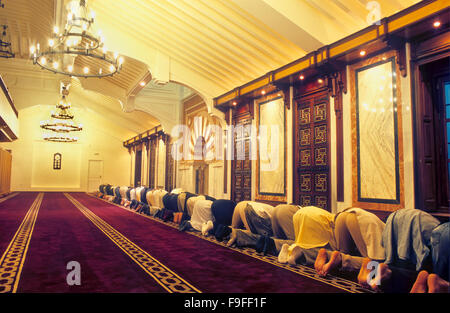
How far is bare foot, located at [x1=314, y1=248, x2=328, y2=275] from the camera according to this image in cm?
339

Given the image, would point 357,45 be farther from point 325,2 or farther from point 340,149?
point 340,149

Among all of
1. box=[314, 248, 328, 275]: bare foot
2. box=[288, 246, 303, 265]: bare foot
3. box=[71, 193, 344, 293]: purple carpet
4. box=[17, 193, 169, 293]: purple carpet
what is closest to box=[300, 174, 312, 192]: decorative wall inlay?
box=[71, 193, 344, 293]: purple carpet

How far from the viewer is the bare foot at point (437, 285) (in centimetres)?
243

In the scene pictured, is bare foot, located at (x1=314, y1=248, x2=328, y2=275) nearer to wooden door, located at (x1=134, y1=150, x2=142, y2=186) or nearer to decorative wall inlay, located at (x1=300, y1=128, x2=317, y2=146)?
decorative wall inlay, located at (x1=300, y1=128, x2=317, y2=146)

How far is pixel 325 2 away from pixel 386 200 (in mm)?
2949

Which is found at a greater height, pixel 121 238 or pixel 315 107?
pixel 315 107

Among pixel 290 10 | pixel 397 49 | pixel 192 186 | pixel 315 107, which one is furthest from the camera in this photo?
pixel 192 186

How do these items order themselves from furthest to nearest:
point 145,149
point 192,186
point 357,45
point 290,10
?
point 145,149 → point 192,186 → point 290,10 → point 357,45

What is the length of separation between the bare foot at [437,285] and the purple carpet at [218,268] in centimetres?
69

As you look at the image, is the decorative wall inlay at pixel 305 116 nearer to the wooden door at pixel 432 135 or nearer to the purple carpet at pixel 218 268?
the wooden door at pixel 432 135

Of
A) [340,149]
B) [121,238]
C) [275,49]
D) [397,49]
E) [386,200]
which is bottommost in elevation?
[121,238]

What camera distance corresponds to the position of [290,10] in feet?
17.1

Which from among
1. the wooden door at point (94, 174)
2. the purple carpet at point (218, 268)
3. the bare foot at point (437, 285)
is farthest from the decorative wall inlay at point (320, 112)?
the wooden door at point (94, 174)
